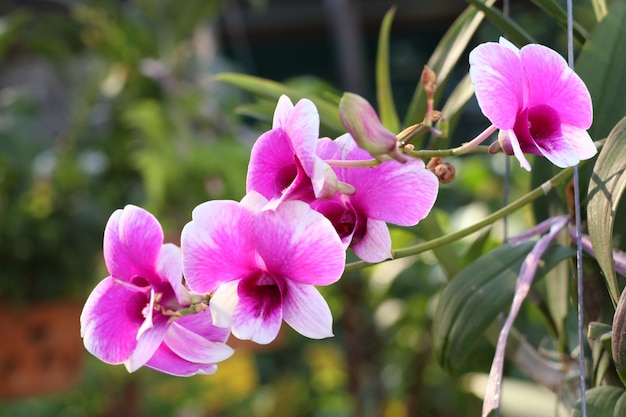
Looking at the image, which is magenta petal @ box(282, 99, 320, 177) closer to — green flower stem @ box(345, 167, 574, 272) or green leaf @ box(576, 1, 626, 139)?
green flower stem @ box(345, 167, 574, 272)

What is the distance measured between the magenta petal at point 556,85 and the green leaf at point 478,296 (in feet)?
0.40

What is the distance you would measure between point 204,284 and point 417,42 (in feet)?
8.90

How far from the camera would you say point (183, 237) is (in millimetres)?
288

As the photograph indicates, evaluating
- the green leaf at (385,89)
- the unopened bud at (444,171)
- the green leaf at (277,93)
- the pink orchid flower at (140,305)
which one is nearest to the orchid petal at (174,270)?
the pink orchid flower at (140,305)

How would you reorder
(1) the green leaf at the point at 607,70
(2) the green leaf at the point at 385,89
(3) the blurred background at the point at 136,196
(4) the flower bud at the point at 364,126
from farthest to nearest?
(3) the blurred background at the point at 136,196 < (2) the green leaf at the point at 385,89 < (1) the green leaf at the point at 607,70 < (4) the flower bud at the point at 364,126

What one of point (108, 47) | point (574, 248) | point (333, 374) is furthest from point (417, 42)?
A: point (574, 248)

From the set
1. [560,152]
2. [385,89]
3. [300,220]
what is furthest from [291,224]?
[385,89]

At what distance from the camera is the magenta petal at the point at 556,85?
31 centimetres

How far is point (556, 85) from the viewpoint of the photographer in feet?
1.01

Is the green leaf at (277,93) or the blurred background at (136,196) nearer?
the green leaf at (277,93)

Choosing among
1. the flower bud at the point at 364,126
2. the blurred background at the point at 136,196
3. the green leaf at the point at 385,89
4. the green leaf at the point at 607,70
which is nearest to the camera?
the flower bud at the point at 364,126

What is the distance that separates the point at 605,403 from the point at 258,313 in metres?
0.18

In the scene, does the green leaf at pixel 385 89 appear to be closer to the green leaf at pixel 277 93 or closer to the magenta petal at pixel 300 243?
the green leaf at pixel 277 93

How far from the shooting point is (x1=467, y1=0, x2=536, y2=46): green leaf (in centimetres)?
42
